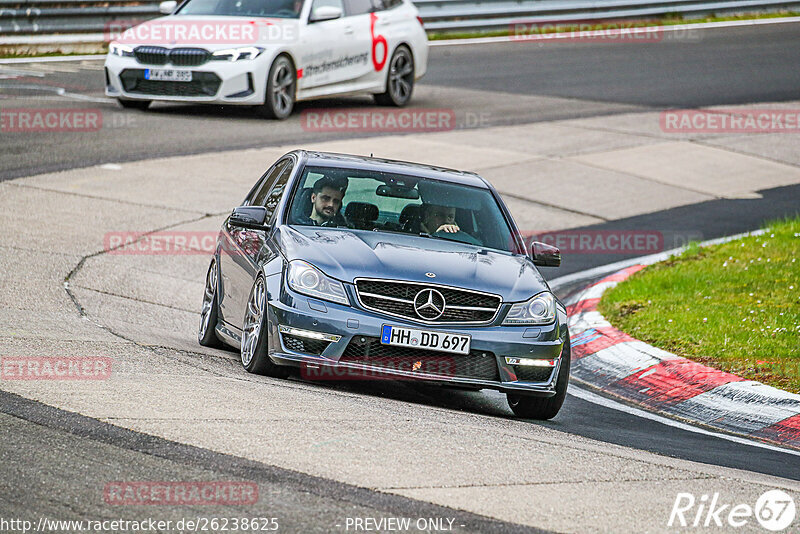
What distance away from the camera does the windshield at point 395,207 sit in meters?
8.63

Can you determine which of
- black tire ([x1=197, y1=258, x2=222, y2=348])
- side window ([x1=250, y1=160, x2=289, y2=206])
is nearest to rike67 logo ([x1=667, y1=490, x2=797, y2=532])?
black tire ([x1=197, y1=258, x2=222, y2=348])

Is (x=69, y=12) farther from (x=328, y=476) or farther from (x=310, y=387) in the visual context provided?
(x=328, y=476)

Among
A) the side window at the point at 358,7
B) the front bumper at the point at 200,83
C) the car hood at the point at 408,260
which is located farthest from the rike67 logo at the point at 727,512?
the side window at the point at 358,7

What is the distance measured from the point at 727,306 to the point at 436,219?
3.42 metres

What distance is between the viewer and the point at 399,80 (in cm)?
2109

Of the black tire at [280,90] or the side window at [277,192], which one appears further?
the black tire at [280,90]

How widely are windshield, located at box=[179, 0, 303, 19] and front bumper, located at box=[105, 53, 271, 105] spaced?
3.87 feet

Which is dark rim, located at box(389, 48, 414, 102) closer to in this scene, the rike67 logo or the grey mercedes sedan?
the grey mercedes sedan

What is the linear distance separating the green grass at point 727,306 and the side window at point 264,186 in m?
3.10

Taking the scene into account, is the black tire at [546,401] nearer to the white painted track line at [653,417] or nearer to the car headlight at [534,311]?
the car headlight at [534,311]

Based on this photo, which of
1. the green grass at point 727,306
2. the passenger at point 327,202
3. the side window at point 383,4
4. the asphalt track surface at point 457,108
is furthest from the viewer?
the side window at point 383,4

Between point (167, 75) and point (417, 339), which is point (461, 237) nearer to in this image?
point (417, 339)

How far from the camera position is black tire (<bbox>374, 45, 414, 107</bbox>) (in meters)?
20.8

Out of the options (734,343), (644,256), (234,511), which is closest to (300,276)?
(234,511)
